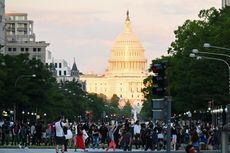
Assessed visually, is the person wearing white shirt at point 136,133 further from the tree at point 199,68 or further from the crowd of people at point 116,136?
the tree at point 199,68

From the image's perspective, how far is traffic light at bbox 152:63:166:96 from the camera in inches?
1746

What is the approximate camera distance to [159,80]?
4491 centimetres

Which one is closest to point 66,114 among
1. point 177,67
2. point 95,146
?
point 177,67

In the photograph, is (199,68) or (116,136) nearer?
(116,136)

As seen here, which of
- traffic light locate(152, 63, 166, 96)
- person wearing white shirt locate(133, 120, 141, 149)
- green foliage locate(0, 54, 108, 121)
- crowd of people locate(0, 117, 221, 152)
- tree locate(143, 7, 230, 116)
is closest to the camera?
traffic light locate(152, 63, 166, 96)

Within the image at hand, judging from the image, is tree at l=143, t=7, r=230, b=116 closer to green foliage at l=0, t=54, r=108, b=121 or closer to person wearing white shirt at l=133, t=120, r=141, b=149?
green foliage at l=0, t=54, r=108, b=121

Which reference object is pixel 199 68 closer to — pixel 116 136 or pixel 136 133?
pixel 136 133

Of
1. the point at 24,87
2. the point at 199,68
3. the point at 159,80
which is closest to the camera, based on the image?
the point at 159,80

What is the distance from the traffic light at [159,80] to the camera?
44344 mm

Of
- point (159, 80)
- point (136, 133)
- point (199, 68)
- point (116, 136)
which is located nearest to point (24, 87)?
point (199, 68)

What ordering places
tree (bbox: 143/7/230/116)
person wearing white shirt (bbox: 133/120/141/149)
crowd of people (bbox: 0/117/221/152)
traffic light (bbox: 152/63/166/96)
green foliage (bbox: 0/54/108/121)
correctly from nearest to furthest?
traffic light (bbox: 152/63/166/96) → crowd of people (bbox: 0/117/221/152) → person wearing white shirt (bbox: 133/120/141/149) → tree (bbox: 143/7/230/116) → green foliage (bbox: 0/54/108/121)

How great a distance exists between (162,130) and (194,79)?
112 feet

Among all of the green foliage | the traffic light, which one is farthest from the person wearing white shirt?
the traffic light

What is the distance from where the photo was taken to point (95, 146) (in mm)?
87312
